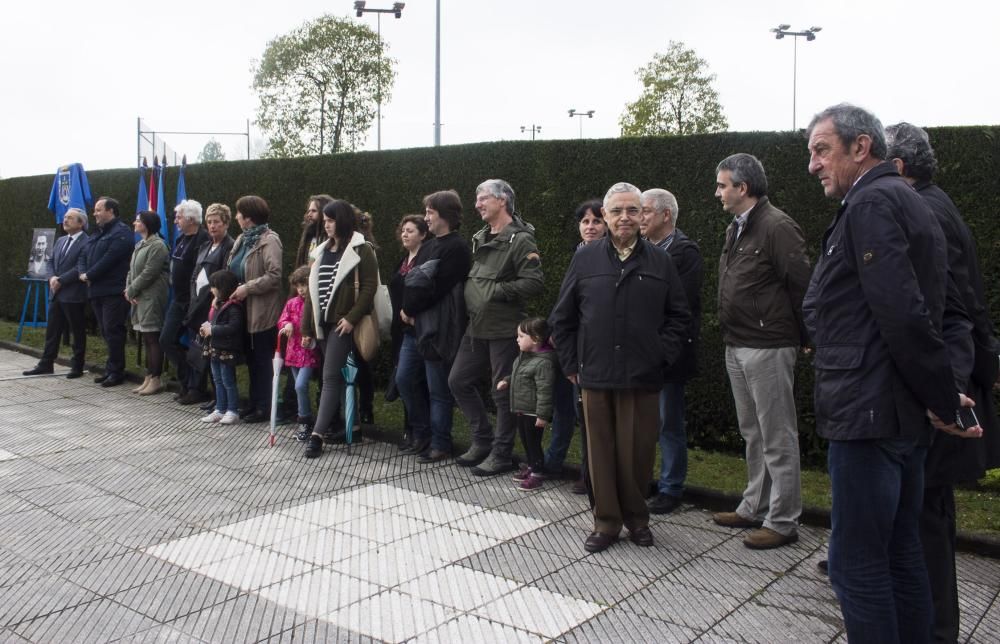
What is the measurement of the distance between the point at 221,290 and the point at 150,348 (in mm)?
2101

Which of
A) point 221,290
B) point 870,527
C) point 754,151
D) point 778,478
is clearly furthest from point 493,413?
point 870,527

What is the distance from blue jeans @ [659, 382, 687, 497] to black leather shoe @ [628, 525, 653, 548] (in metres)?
0.75

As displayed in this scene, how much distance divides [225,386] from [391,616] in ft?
16.3

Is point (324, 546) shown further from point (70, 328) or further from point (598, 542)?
point (70, 328)

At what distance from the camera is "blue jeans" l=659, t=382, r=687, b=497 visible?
216 inches

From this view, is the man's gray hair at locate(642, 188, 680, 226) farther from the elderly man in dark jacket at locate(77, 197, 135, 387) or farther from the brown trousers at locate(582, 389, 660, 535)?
the elderly man in dark jacket at locate(77, 197, 135, 387)

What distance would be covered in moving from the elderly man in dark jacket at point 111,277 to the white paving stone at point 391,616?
284 inches

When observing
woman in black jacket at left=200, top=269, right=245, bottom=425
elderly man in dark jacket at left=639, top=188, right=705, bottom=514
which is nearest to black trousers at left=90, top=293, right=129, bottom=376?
woman in black jacket at left=200, top=269, right=245, bottom=425

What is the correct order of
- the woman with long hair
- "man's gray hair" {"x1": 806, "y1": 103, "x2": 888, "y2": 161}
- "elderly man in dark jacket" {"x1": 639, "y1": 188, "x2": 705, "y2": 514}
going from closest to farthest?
"man's gray hair" {"x1": 806, "y1": 103, "x2": 888, "y2": 161} < "elderly man in dark jacket" {"x1": 639, "y1": 188, "x2": 705, "y2": 514} < the woman with long hair

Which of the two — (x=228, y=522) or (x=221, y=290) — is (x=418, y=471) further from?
(x=221, y=290)

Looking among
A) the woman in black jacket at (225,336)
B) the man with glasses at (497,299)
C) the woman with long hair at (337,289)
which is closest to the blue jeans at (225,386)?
the woman in black jacket at (225,336)

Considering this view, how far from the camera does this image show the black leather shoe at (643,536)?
15.7ft

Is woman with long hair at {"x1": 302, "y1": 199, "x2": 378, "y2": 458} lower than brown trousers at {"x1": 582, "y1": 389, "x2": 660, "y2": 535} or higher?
higher

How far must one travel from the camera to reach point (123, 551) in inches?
184
